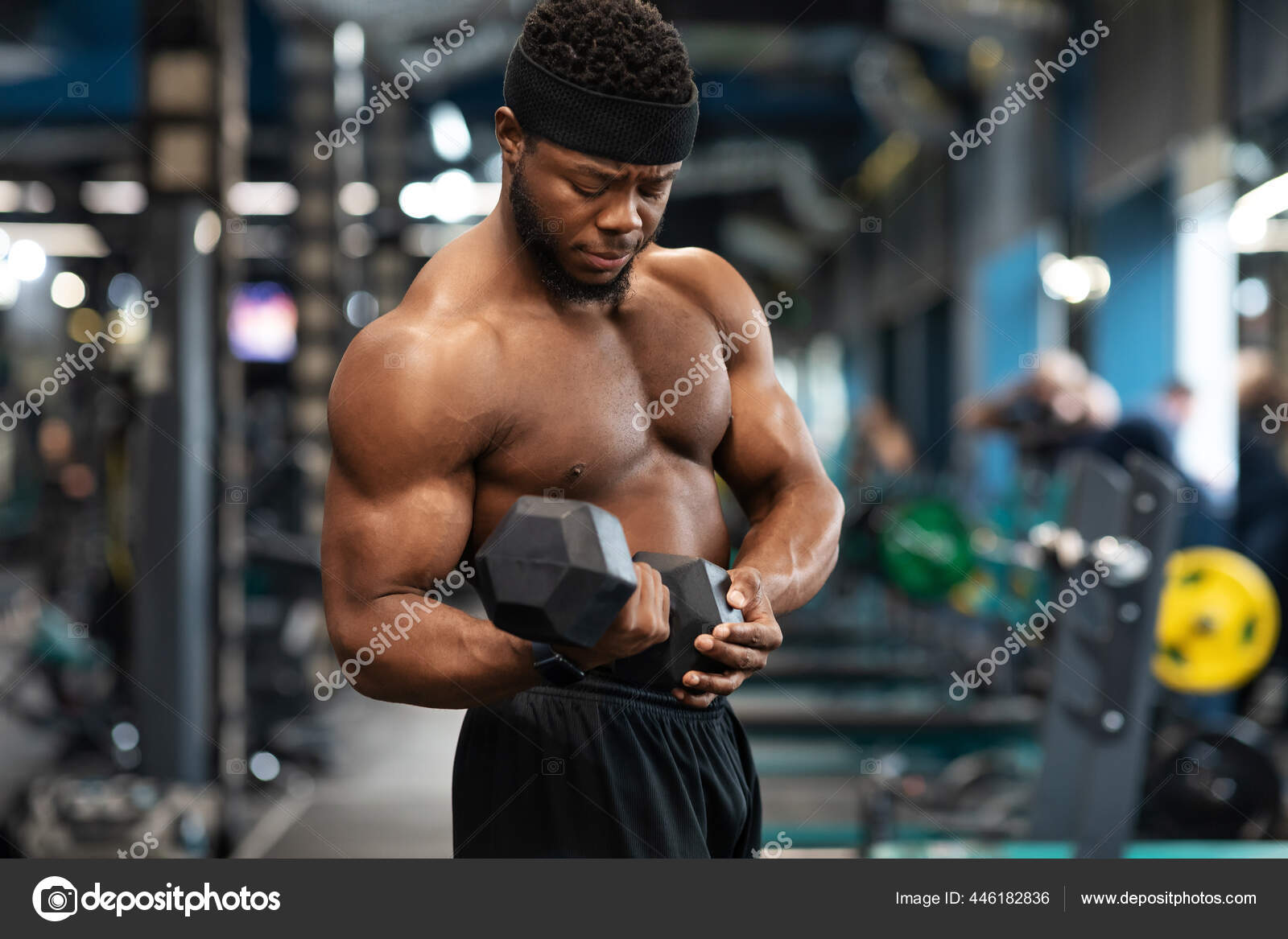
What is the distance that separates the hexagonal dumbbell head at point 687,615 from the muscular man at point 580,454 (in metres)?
0.02

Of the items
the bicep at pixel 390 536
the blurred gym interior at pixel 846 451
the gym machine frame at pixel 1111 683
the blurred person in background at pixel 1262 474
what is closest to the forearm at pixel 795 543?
the bicep at pixel 390 536

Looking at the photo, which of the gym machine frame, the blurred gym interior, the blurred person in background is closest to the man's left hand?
the blurred gym interior

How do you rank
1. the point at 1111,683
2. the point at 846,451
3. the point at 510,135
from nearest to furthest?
1. the point at 510,135
2. the point at 1111,683
3. the point at 846,451

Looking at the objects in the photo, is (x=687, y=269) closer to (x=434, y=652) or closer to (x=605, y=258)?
(x=605, y=258)

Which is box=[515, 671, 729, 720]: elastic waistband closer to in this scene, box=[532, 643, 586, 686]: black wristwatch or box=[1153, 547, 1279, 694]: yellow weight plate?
box=[532, 643, 586, 686]: black wristwatch

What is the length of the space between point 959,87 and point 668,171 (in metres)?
9.38

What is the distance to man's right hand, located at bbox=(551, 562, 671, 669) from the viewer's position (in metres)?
1.15

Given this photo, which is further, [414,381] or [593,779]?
[593,779]

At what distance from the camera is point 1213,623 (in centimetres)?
386

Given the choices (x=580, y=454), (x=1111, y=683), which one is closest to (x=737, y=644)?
(x=580, y=454)
